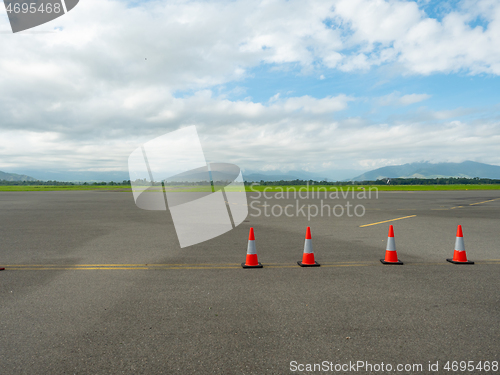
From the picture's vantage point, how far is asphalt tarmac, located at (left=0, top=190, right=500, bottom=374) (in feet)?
10.4

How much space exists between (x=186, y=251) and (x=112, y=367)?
16.5 ft

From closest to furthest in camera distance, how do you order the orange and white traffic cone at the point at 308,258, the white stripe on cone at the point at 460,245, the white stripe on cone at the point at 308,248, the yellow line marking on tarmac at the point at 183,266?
the yellow line marking on tarmac at the point at 183,266, the orange and white traffic cone at the point at 308,258, the white stripe on cone at the point at 308,248, the white stripe on cone at the point at 460,245

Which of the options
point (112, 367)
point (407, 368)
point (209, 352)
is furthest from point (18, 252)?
point (407, 368)

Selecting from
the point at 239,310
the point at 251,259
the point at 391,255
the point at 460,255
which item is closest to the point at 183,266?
the point at 251,259

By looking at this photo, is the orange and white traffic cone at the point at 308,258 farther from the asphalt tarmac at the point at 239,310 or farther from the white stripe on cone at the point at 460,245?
the white stripe on cone at the point at 460,245

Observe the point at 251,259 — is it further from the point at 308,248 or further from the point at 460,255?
the point at 460,255

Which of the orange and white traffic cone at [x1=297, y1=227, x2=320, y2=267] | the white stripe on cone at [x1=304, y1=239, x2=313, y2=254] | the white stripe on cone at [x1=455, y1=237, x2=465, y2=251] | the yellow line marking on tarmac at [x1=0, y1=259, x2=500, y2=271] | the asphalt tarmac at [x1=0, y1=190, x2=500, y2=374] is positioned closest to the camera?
the asphalt tarmac at [x1=0, y1=190, x2=500, y2=374]

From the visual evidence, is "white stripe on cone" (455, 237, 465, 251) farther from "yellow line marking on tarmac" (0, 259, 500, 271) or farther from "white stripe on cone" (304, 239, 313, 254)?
"white stripe on cone" (304, 239, 313, 254)

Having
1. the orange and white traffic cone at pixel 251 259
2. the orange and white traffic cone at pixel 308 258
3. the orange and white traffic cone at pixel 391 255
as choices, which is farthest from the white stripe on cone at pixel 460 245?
the orange and white traffic cone at pixel 251 259

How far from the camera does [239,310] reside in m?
4.30

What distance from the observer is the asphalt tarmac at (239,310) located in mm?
3160

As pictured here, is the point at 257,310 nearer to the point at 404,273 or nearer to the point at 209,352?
the point at 209,352

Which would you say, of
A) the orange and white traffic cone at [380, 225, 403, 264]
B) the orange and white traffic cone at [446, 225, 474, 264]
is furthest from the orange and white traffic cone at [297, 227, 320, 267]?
the orange and white traffic cone at [446, 225, 474, 264]

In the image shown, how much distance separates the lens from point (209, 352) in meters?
3.26
